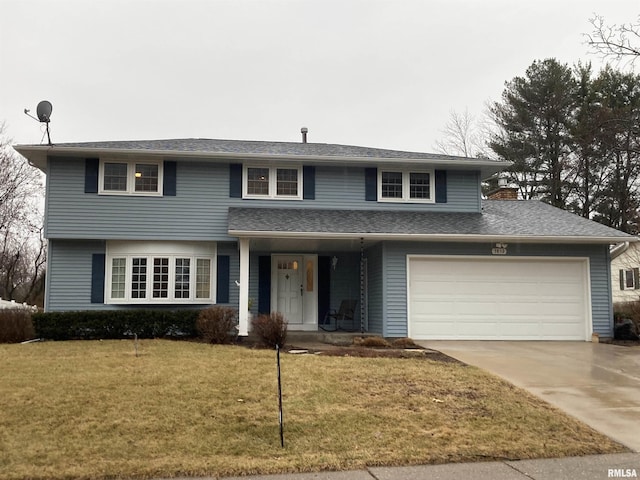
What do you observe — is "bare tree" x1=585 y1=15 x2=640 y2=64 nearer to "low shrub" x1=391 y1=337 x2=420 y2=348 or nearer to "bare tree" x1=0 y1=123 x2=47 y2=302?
"low shrub" x1=391 y1=337 x2=420 y2=348

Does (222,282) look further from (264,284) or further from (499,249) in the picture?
(499,249)

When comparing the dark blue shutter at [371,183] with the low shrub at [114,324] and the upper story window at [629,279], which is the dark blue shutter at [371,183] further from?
the upper story window at [629,279]

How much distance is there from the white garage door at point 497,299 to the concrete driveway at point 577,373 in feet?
1.85

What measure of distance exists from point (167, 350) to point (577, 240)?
9.85 meters

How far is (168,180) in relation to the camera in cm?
1414

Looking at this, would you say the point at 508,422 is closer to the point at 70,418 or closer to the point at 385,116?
the point at 70,418

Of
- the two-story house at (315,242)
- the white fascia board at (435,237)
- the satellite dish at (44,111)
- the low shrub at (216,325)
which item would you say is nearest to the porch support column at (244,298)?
the two-story house at (315,242)

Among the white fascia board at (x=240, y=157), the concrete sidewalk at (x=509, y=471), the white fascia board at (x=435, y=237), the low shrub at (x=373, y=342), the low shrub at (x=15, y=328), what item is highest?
the white fascia board at (x=240, y=157)

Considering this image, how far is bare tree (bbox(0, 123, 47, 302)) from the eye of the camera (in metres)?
28.7

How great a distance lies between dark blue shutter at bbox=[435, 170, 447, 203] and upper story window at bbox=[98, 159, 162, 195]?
7540mm

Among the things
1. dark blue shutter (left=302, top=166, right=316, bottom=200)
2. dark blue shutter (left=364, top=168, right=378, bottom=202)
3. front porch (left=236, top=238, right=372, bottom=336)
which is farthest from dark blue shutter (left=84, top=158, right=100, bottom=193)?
dark blue shutter (left=364, top=168, right=378, bottom=202)

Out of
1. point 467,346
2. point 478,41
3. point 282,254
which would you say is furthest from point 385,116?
point 467,346

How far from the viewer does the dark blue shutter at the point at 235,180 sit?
47.2 ft

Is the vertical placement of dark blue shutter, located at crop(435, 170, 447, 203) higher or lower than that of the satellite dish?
lower
